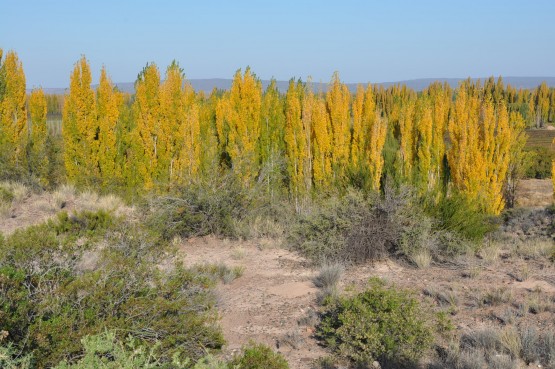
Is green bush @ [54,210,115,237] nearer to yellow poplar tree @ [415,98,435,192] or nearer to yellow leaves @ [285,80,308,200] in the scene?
yellow leaves @ [285,80,308,200]

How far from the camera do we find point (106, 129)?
1897 cm

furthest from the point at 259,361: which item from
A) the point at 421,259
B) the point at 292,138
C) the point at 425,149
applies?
the point at 425,149

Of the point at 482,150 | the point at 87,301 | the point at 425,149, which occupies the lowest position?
the point at 425,149

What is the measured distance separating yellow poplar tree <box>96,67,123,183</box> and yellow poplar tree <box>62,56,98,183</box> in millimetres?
193

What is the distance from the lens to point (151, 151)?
18703 mm

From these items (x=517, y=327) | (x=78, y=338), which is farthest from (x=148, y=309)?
(x=517, y=327)

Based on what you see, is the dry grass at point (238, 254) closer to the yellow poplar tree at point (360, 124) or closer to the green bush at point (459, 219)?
the green bush at point (459, 219)

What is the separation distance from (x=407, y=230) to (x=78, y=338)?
22.6ft

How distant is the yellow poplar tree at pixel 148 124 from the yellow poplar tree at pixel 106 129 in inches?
35.6

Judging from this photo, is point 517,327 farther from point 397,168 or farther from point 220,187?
point 397,168

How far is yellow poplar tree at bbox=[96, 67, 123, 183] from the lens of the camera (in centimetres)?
1900

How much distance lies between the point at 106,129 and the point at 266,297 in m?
12.2

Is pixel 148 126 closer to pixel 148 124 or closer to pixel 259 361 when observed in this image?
pixel 148 124

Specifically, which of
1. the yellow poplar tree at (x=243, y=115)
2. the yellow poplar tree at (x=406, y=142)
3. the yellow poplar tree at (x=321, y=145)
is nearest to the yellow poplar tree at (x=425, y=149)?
the yellow poplar tree at (x=406, y=142)
